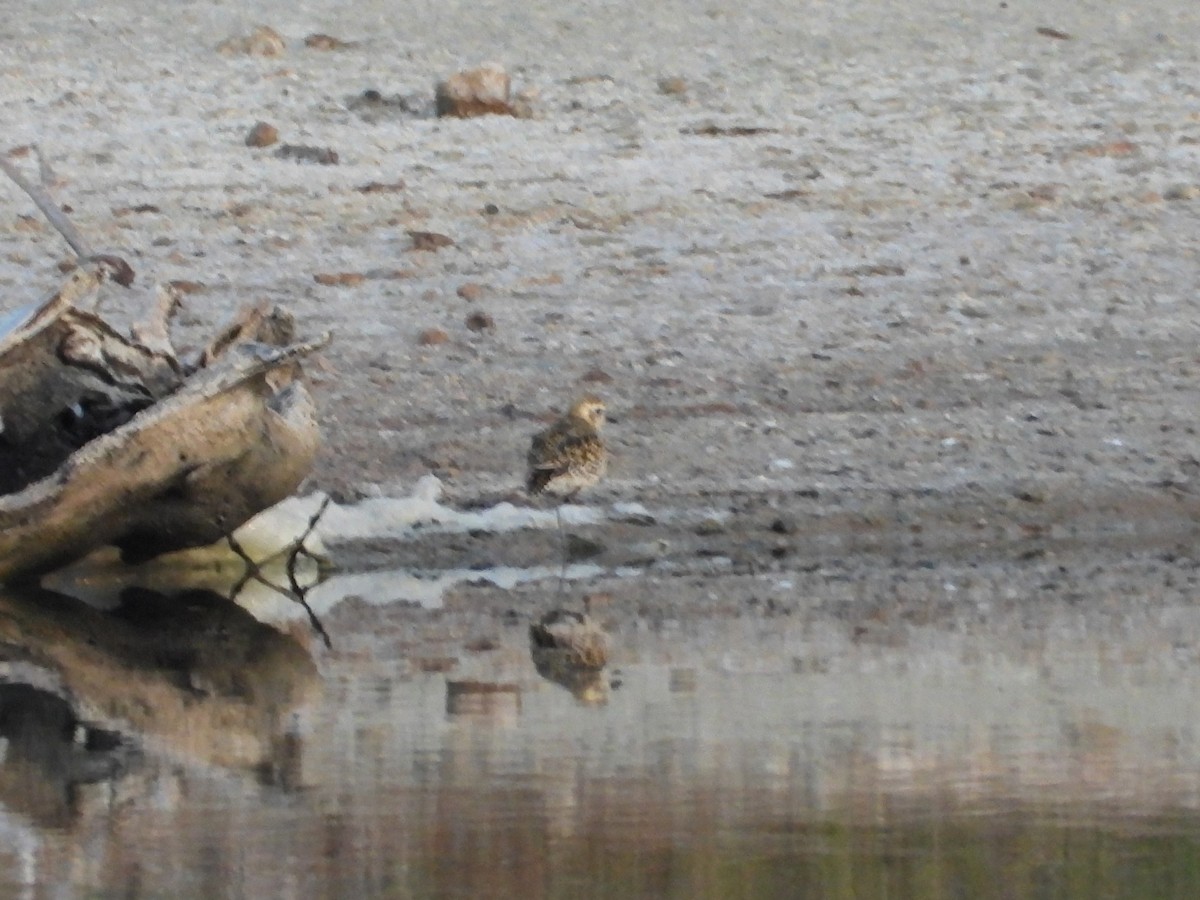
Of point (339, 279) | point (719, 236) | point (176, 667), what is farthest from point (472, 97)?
point (176, 667)

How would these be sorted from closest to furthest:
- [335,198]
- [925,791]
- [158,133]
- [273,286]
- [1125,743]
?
[925,791], [1125,743], [273,286], [335,198], [158,133]

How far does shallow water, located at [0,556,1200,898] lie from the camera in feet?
17.0

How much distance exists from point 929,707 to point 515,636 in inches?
69.0

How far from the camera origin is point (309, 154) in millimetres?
13828

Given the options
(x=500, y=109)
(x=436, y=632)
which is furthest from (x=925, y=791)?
(x=500, y=109)

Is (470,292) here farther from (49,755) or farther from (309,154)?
(49,755)

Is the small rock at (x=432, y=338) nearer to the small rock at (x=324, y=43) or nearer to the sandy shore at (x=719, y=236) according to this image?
the sandy shore at (x=719, y=236)

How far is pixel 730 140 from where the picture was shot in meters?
13.9

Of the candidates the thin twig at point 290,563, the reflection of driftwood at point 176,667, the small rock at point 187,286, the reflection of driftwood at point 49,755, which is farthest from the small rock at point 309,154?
the reflection of driftwood at point 49,755

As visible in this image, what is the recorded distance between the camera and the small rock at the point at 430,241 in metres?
12.6

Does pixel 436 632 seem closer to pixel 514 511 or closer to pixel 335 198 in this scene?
pixel 514 511

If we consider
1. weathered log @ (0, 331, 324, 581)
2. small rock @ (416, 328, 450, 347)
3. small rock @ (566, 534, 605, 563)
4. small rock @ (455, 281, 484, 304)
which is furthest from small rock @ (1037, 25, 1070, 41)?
weathered log @ (0, 331, 324, 581)

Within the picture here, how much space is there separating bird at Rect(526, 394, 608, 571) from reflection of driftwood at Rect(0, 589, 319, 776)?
1.28 metres

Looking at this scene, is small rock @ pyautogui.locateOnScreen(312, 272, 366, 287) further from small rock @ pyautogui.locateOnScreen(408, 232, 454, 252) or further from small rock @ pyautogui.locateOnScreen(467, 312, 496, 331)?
small rock @ pyautogui.locateOnScreen(467, 312, 496, 331)
